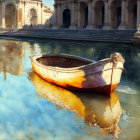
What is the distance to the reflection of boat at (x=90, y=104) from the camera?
541cm

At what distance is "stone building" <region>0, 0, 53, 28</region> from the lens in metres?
49.3

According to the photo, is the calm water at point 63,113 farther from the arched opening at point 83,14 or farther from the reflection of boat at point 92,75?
the arched opening at point 83,14

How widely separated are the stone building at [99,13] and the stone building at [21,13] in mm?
10612

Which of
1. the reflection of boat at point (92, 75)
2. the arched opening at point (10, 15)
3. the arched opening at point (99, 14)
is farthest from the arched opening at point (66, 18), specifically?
the reflection of boat at point (92, 75)

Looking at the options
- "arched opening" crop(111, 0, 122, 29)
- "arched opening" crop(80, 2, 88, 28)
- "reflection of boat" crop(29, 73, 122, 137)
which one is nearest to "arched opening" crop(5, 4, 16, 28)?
"arched opening" crop(80, 2, 88, 28)

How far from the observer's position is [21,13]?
1940 inches

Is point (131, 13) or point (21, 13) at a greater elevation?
point (21, 13)

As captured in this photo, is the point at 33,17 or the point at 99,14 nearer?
the point at 99,14

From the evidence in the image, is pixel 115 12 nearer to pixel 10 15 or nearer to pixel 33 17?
pixel 33 17

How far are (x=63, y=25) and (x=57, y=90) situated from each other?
37022 millimetres

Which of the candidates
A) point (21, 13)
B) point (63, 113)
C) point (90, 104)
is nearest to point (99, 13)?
point (21, 13)

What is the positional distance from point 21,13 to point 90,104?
47.3 metres

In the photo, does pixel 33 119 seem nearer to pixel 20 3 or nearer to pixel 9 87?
pixel 9 87

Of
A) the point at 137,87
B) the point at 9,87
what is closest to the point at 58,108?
the point at 9,87
